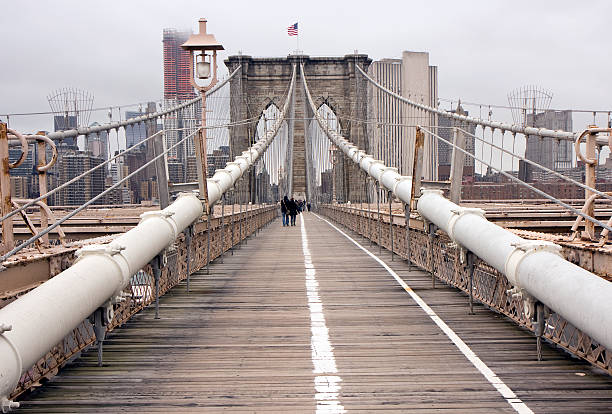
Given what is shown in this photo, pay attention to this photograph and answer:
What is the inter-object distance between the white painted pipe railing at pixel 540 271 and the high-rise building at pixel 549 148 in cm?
1339

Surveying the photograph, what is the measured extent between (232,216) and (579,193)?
1432 centimetres

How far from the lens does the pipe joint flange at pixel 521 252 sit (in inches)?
232

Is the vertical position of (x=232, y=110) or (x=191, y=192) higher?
(x=232, y=110)

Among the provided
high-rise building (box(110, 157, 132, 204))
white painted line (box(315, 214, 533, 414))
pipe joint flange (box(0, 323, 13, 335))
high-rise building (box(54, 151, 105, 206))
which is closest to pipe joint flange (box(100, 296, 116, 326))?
pipe joint flange (box(0, 323, 13, 335))

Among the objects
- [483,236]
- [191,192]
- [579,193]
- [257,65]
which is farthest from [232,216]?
[257,65]

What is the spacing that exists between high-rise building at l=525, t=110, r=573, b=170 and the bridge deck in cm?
1265

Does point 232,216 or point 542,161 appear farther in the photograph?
point 542,161

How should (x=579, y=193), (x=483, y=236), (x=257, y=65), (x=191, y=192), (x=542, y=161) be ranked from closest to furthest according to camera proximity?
1. (x=483, y=236)
2. (x=191, y=192)
3. (x=542, y=161)
4. (x=579, y=193)
5. (x=257, y=65)

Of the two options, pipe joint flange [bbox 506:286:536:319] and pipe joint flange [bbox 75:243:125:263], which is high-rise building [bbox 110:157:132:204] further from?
pipe joint flange [bbox 506:286:536:319]

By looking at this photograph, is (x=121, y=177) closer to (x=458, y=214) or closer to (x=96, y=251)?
(x=458, y=214)

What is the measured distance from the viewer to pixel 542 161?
74.9 ft

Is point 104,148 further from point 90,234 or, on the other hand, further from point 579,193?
point 579,193

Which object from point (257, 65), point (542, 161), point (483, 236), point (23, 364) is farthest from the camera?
point (257, 65)

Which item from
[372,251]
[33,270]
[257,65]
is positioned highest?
[257,65]
